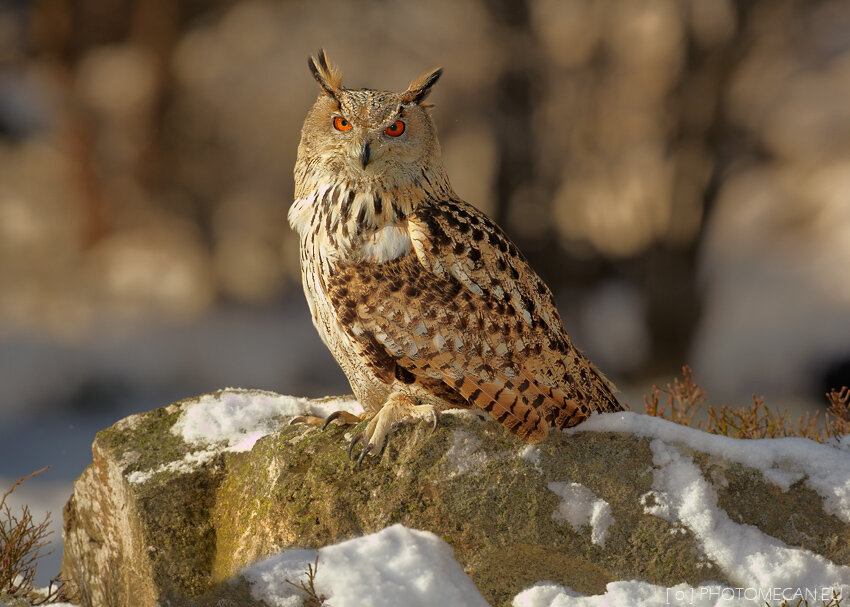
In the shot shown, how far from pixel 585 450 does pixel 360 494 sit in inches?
28.6

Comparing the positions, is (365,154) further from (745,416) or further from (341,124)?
(745,416)

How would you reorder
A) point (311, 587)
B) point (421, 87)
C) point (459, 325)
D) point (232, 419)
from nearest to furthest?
point (311, 587) < point (459, 325) < point (421, 87) < point (232, 419)

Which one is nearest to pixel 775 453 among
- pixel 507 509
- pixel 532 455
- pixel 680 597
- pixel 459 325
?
pixel 680 597

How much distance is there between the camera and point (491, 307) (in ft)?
7.73

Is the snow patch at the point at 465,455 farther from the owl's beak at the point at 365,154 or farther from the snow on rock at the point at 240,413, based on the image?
the owl's beak at the point at 365,154

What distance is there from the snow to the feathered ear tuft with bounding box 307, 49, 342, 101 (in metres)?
1.21

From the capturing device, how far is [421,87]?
8.50ft

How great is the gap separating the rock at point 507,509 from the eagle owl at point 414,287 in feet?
0.36

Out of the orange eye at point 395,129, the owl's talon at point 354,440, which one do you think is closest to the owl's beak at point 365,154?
the orange eye at point 395,129

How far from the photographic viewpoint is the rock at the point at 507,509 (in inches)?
90.6

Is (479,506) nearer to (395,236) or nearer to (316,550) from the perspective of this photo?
(316,550)

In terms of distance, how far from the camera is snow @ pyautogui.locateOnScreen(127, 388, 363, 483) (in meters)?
2.80

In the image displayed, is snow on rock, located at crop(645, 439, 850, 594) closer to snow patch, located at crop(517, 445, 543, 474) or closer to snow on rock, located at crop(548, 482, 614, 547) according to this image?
snow on rock, located at crop(548, 482, 614, 547)

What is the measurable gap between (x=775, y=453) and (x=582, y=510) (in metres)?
0.67
